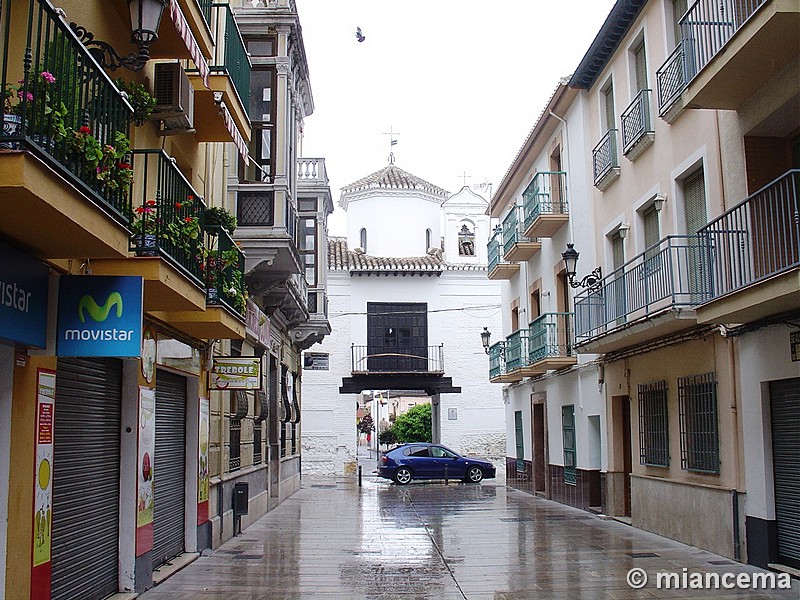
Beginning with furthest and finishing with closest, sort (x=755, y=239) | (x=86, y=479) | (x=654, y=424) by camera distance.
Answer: (x=654, y=424), (x=755, y=239), (x=86, y=479)

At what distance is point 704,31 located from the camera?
1197 cm

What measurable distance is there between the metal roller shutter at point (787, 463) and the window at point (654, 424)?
130 inches

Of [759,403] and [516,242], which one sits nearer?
[759,403]

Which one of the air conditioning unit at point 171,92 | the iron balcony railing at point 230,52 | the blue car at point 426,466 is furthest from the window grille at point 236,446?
the blue car at point 426,466

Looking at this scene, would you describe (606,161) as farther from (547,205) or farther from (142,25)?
(142,25)

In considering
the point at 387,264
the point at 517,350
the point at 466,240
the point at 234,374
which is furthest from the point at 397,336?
the point at 234,374

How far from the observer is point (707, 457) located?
1291 cm

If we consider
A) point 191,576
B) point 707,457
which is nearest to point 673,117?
point 707,457

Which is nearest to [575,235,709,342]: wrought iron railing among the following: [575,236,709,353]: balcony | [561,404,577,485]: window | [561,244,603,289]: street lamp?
[575,236,709,353]: balcony

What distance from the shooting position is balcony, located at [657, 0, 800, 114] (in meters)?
9.40

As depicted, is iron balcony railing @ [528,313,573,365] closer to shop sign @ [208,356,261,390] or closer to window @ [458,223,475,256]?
shop sign @ [208,356,261,390]

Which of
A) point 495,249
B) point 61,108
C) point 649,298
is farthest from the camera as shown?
point 495,249

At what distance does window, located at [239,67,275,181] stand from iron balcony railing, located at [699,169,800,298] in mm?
7663

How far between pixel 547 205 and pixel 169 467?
473 inches
